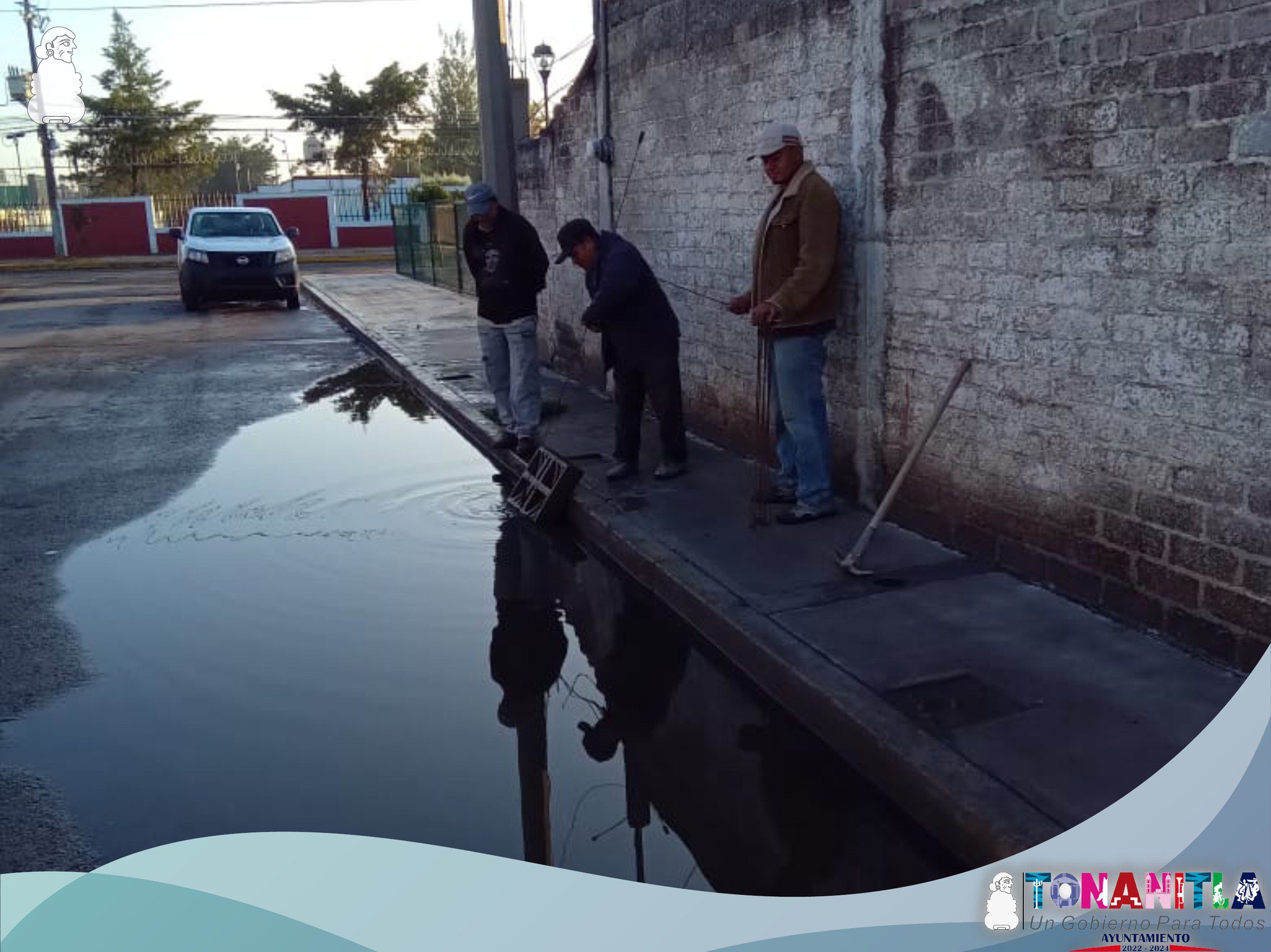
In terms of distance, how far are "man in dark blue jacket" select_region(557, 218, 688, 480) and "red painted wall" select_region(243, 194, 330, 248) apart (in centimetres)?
3601

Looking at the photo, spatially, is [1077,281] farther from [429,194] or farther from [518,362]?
[429,194]

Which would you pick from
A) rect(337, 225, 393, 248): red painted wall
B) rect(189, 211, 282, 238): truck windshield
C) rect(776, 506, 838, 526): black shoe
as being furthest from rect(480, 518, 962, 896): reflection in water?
rect(337, 225, 393, 248): red painted wall

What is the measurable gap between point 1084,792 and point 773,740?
3.75ft

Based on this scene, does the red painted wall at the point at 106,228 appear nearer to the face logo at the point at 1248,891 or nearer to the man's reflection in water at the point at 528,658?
the man's reflection in water at the point at 528,658

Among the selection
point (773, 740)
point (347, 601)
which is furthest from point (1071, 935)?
point (347, 601)

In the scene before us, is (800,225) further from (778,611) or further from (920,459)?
(778,611)

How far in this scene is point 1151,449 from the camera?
4438 mm

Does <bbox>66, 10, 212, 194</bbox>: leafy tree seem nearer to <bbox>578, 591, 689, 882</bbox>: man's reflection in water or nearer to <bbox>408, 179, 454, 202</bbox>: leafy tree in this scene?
<bbox>408, 179, 454, 202</bbox>: leafy tree

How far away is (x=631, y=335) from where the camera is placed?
283 inches

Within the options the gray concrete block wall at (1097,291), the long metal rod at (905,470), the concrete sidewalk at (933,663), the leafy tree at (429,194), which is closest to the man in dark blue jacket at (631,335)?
the concrete sidewalk at (933,663)

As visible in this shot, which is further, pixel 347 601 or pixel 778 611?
Result: pixel 347 601

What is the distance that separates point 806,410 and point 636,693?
2.18 metres

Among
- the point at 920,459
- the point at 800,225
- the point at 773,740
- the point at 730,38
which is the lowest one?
the point at 773,740

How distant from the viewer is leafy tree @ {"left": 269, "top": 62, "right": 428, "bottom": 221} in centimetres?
5466
